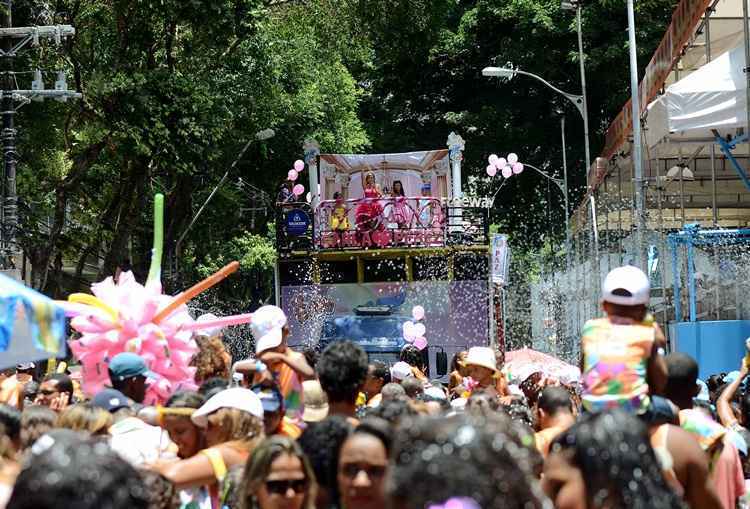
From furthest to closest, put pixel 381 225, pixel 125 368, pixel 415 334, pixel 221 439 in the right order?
pixel 381 225 → pixel 415 334 → pixel 125 368 → pixel 221 439

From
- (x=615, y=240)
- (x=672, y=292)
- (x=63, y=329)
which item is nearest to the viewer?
(x=63, y=329)

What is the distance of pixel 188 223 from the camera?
34438 millimetres

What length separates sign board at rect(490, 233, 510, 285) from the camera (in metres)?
23.6

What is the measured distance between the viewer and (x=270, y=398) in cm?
614

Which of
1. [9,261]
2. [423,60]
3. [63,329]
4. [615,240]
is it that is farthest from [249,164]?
[63,329]

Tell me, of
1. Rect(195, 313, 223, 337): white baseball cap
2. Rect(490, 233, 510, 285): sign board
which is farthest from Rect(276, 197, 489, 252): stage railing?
Rect(195, 313, 223, 337): white baseball cap

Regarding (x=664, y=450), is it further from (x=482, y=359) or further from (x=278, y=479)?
(x=482, y=359)

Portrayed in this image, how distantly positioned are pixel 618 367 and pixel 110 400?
2.66m

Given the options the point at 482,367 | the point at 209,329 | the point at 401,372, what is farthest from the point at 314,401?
the point at 401,372

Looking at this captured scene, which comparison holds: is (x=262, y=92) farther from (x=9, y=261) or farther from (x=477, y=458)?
(x=477, y=458)

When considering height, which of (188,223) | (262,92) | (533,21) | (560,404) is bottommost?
(560,404)

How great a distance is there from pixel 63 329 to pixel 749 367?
368cm

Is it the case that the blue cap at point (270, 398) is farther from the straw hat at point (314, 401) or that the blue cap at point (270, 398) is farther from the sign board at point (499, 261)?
the sign board at point (499, 261)

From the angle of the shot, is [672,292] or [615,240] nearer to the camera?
[672,292]
